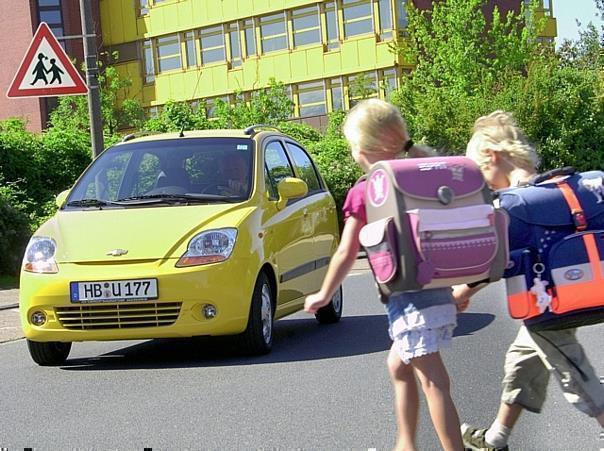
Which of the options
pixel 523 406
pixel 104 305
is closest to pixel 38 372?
pixel 104 305

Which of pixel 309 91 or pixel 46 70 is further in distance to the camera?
pixel 309 91

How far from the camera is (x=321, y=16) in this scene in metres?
56.1

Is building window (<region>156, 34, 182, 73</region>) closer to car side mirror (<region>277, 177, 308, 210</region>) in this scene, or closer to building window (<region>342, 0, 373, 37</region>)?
building window (<region>342, 0, 373, 37</region>)

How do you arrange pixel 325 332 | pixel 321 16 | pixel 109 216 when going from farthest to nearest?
pixel 321 16
pixel 325 332
pixel 109 216

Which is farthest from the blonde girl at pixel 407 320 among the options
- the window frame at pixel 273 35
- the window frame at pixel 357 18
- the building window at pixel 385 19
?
the window frame at pixel 273 35

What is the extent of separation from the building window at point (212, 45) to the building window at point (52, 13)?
6.78 meters

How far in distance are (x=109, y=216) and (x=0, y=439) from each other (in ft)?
10.8

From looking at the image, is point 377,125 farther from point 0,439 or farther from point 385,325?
point 385,325

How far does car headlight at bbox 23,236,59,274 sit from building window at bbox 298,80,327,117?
155ft

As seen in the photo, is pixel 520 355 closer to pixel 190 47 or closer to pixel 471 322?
pixel 471 322

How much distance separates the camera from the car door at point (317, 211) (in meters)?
11.0

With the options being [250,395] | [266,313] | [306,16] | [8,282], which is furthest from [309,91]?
[250,395]

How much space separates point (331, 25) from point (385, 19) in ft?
9.53

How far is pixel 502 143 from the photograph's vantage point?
5.15 meters
